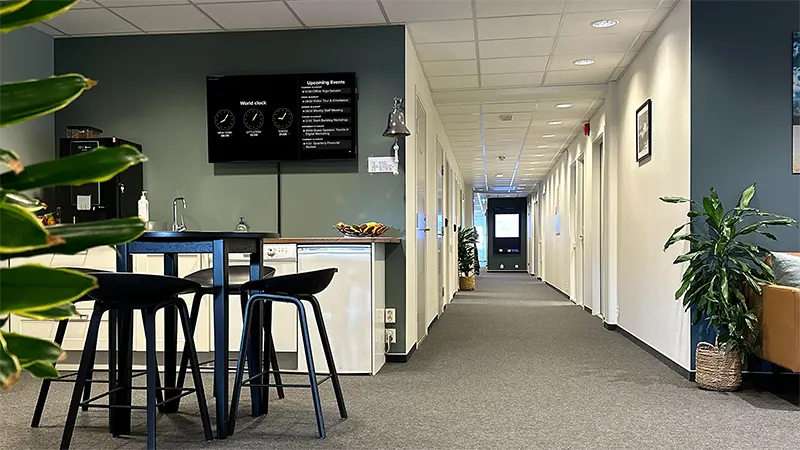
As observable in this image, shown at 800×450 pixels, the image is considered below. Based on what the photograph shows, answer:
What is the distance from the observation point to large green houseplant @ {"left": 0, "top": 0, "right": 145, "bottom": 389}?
0.49 meters

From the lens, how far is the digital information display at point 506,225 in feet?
77.1

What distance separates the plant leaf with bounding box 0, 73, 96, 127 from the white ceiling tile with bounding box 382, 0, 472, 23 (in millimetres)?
4257

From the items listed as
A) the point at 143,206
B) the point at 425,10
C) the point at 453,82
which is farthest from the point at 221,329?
the point at 453,82

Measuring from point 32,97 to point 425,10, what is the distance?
14.7 feet

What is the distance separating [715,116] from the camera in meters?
4.36

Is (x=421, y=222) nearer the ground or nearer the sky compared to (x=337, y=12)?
nearer the ground

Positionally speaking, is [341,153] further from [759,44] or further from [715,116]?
[759,44]

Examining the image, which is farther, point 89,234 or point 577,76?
point 577,76

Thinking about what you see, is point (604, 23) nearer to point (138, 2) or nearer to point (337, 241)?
point (337, 241)

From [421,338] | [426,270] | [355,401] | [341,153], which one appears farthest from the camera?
[426,270]

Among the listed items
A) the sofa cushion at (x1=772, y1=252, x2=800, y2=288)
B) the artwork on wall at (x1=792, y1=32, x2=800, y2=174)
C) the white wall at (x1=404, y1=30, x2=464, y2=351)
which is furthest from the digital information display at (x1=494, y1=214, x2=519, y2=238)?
the sofa cushion at (x1=772, y1=252, x2=800, y2=288)

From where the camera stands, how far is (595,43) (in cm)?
552

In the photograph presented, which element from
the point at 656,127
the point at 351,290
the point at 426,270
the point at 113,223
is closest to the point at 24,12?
the point at 113,223

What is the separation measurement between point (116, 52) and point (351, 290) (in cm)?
263
